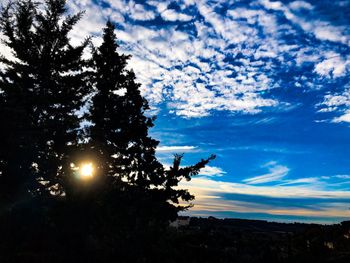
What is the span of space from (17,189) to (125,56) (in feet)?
43.8

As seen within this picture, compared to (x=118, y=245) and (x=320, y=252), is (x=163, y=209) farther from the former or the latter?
(x=320, y=252)

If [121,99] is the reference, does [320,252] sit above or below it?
below

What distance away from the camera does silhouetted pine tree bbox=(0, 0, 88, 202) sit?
23.1 meters

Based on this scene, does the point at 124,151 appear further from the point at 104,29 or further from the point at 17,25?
the point at 17,25

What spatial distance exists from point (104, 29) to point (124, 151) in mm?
10943

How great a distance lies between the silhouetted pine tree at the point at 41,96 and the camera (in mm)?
23141

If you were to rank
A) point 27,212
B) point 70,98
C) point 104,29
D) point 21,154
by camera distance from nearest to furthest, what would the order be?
point 27,212
point 21,154
point 70,98
point 104,29

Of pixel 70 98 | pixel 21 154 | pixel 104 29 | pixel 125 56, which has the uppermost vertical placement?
pixel 104 29

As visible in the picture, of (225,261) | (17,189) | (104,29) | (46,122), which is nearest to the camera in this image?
(225,261)

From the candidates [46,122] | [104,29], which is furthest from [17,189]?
[104,29]

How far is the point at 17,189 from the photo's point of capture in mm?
21656

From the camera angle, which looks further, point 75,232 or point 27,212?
point 27,212

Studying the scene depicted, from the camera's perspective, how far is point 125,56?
94.3 ft

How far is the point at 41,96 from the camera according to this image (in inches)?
992
